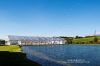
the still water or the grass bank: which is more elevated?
the grass bank

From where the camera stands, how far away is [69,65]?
43.9m

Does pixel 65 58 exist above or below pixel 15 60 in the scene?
below

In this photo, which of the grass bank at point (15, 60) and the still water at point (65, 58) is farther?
the still water at point (65, 58)

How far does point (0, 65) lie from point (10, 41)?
16053 cm

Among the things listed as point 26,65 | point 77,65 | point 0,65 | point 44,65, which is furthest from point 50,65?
point 0,65

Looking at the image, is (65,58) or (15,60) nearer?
(15,60)

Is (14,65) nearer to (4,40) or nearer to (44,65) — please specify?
(44,65)

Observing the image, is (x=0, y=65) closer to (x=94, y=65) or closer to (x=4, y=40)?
(x=94, y=65)

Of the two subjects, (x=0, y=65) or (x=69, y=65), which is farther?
(x=69, y=65)

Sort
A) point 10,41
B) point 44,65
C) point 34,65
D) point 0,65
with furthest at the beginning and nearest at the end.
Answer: point 10,41 < point 44,65 < point 34,65 < point 0,65

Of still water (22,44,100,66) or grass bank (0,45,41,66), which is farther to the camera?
still water (22,44,100,66)

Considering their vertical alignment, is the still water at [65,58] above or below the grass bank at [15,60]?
below

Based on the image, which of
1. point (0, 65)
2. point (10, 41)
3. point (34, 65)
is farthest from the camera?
point (10, 41)

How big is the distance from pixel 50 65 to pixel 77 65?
15.5ft
